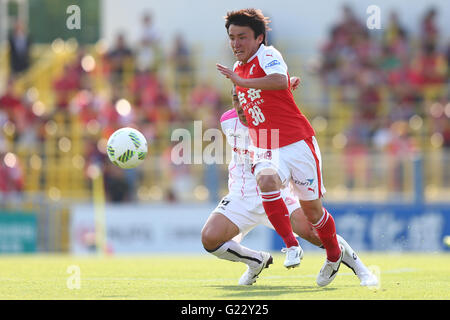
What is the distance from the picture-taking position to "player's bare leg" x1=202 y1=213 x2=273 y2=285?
8.05m

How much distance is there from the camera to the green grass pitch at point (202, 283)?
6727 mm

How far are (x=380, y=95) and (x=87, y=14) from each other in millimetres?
15413

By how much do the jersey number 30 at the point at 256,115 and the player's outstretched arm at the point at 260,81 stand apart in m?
0.29

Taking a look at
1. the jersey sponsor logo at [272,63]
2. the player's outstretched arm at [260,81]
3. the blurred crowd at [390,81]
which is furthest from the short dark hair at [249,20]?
the blurred crowd at [390,81]

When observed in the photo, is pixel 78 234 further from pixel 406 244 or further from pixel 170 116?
pixel 406 244

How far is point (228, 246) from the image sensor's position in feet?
26.7

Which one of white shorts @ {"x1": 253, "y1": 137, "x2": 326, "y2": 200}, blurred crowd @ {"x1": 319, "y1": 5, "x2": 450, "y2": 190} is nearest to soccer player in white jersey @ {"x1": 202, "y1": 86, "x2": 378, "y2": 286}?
white shorts @ {"x1": 253, "y1": 137, "x2": 326, "y2": 200}

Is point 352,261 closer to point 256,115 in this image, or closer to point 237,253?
point 237,253

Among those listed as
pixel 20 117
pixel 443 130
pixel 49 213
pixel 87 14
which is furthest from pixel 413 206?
pixel 87 14

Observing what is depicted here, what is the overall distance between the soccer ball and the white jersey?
0.84 m

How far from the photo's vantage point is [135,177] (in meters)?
16.9

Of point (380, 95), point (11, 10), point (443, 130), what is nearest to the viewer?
point (443, 130)

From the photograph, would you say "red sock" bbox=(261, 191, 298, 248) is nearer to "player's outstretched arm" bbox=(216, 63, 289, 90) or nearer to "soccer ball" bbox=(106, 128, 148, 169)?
"player's outstretched arm" bbox=(216, 63, 289, 90)

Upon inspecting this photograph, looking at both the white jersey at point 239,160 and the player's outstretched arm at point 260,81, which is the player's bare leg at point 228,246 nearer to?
the white jersey at point 239,160
